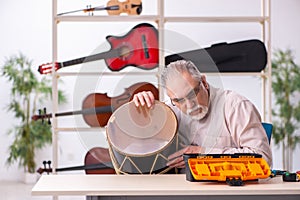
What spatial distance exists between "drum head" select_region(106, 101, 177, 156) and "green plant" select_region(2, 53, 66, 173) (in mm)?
4138

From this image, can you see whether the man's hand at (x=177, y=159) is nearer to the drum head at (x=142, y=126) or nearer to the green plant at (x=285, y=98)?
the drum head at (x=142, y=126)

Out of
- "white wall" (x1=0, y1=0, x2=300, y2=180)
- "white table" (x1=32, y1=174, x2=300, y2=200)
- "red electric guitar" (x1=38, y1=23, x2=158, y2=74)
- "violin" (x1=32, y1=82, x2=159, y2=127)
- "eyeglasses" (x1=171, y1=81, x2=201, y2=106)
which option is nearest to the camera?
"white table" (x1=32, y1=174, x2=300, y2=200)

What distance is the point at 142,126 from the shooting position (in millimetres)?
2311

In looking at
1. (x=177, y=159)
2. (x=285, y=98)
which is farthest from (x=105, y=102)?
(x=285, y=98)

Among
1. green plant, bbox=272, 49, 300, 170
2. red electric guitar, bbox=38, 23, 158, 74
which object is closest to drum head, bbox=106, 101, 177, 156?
red electric guitar, bbox=38, 23, 158, 74

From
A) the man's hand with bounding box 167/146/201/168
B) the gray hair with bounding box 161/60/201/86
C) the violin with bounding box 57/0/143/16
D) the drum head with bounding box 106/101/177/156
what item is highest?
the violin with bounding box 57/0/143/16

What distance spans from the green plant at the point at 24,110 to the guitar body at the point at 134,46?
2.42m

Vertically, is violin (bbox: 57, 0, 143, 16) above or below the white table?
above

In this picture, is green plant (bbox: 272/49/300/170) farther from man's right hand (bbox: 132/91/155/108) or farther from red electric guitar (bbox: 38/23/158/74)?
man's right hand (bbox: 132/91/155/108)

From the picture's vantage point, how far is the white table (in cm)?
185

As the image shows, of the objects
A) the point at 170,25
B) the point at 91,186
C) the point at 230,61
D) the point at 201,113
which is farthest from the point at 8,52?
the point at 91,186

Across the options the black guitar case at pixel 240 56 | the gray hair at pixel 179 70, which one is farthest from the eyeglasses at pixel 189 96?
the black guitar case at pixel 240 56

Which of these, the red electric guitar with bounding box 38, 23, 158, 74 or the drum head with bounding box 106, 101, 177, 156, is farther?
the red electric guitar with bounding box 38, 23, 158, 74

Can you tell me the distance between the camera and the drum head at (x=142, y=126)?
7.46ft
